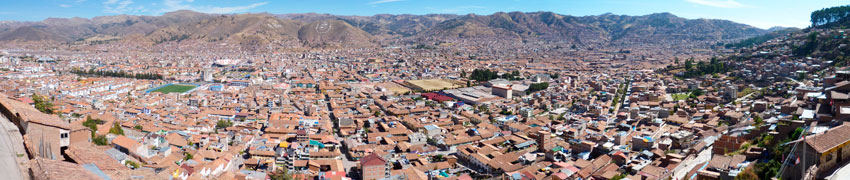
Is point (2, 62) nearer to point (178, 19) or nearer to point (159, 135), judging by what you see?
point (159, 135)

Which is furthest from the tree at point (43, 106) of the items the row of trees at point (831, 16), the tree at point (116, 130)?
the row of trees at point (831, 16)

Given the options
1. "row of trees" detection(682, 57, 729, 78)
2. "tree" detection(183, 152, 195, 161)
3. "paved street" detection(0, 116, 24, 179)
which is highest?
"row of trees" detection(682, 57, 729, 78)

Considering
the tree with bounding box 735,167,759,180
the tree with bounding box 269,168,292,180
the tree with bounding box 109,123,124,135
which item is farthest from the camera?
the tree with bounding box 109,123,124,135

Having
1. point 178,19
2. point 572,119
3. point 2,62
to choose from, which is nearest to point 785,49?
point 572,119

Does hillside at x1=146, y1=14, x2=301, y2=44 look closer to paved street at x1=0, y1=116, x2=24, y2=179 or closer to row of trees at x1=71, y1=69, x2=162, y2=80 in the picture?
row of trees at x1=71, y1=69, x2=162, y2=80

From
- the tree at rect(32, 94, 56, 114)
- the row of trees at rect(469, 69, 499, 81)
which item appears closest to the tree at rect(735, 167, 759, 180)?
the tree at rect(32, 94, 56, 114)

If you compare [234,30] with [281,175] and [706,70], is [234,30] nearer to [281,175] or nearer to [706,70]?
[706,70]

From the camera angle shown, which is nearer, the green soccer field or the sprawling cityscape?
the sprawling cityscape

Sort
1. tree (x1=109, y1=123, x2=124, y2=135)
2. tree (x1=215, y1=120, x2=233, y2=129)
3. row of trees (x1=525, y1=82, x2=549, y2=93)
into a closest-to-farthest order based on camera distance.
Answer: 1. tree (x1=109, y1=123, x2=124, y2=135)
2. tree (x1=215, y1=120, x2=233, y2=129)
3. row of trees (x1=525, y1=82, x2=549, y2=93)
